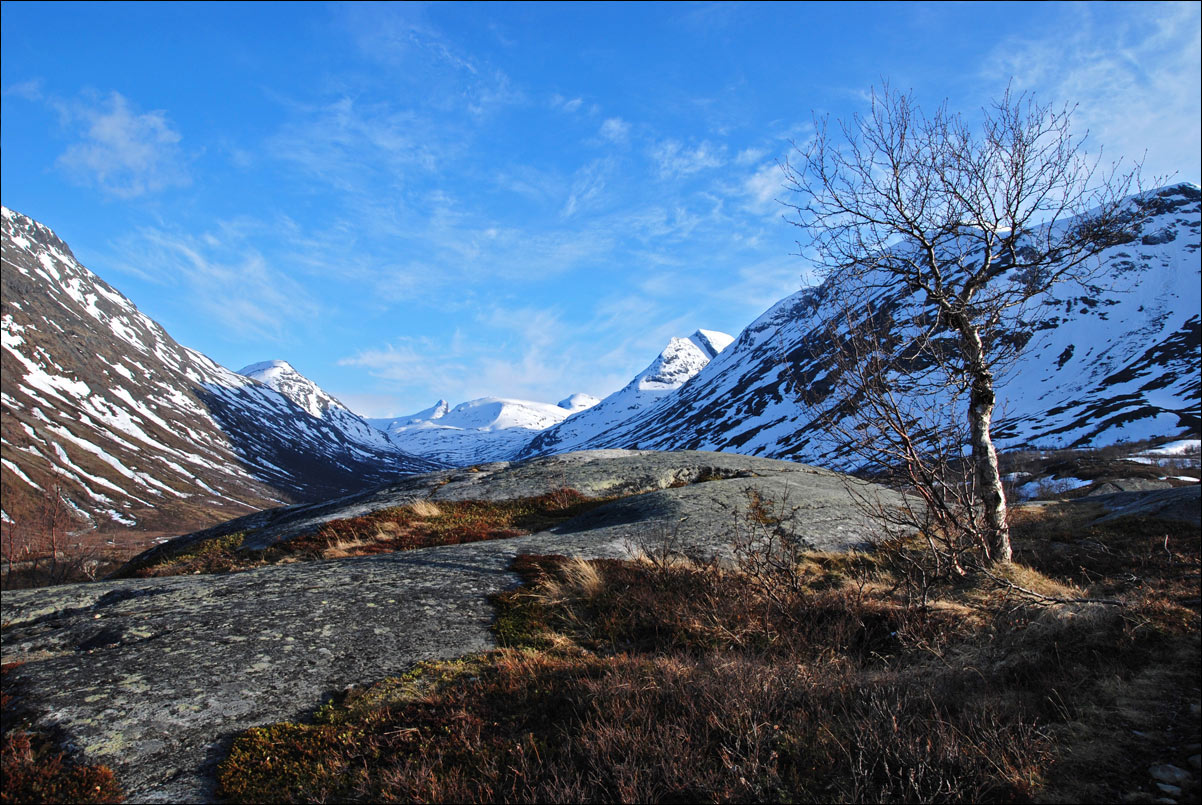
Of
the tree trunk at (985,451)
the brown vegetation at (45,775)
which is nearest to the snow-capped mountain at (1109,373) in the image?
the tree trunk at (985,451)

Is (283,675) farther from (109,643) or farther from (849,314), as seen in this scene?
(849,314)

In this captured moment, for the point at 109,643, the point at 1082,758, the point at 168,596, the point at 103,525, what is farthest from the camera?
Answer: the point at 103,525

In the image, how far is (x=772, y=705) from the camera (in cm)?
516

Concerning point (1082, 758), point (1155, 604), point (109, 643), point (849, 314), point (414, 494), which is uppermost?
point (849, 314)

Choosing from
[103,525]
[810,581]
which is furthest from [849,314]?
[103,525]

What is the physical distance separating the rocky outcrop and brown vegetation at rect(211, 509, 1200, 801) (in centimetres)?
54

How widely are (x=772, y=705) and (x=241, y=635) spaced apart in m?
6.26

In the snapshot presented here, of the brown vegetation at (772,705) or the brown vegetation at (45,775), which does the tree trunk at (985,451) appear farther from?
the brown vegetation at (45,775)

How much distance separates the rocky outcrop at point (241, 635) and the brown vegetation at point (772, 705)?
1.78 ft

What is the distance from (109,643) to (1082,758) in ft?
32.4

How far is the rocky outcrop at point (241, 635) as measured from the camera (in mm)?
5211

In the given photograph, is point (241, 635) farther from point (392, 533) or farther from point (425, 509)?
point (425, 509)

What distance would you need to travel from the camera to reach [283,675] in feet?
20.5

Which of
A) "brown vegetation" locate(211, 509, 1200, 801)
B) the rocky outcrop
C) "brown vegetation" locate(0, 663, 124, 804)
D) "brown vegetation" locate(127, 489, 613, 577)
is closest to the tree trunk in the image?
"brown vegetation" locate(211, 509, 1200, 801)
